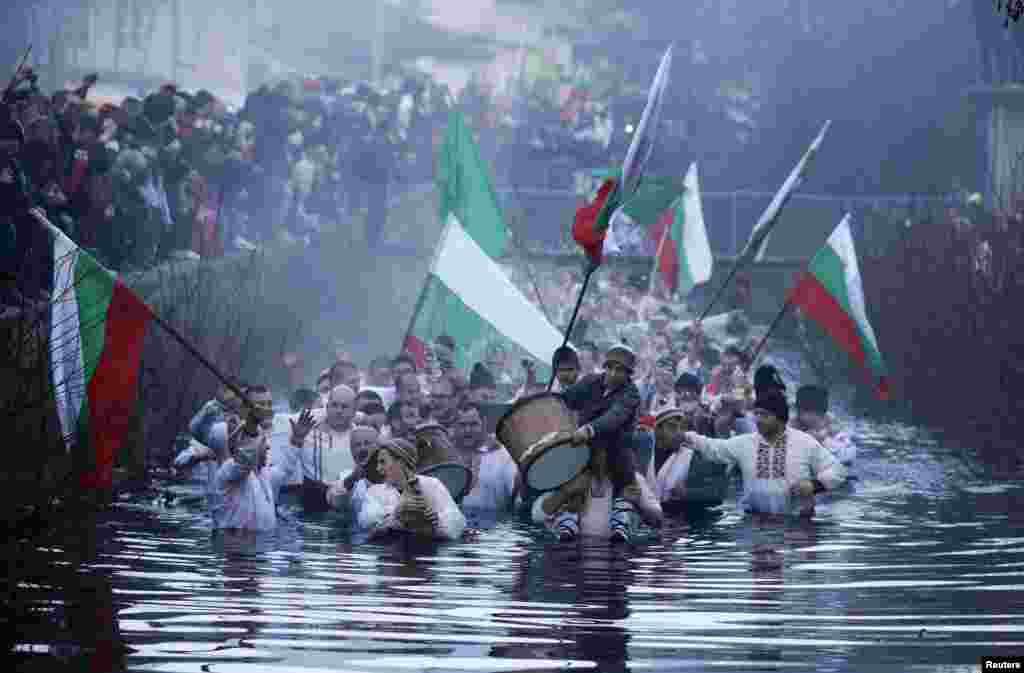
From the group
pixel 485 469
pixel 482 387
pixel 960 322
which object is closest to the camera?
pixel 485 469

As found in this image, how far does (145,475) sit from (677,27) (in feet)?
172

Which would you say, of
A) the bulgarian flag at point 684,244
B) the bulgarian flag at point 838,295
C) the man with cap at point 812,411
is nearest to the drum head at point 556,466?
the man with cap at point 812,411

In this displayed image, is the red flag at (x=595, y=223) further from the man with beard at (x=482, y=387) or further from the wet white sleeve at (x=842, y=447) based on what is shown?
the wet white sleeve at (x=842, y=447)

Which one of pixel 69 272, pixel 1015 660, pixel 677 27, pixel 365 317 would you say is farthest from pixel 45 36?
pixel 677 27

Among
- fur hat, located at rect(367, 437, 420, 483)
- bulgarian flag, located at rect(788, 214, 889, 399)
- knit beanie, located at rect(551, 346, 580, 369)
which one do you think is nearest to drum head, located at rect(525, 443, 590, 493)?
fur hat, located at rect(367, 437, 420, 483)

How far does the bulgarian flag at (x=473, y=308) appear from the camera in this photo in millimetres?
23328

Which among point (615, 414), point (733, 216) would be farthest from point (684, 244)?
point (615, 414)

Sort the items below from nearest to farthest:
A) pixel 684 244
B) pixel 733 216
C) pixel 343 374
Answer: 1. pixel 343 374
2. pixel 684 244
3. pixel 733 216

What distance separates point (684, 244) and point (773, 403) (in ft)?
52.6

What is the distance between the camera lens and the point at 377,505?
18.0 meters

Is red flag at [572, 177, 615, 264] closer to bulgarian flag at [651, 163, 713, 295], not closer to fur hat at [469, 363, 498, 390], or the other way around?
fur hat at [469, 363, 498, 390]

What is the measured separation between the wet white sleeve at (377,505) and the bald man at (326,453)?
2.22 metres

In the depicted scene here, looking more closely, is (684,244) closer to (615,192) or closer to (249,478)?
(615,192)

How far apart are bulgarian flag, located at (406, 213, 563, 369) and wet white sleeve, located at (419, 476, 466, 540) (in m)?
5.17
